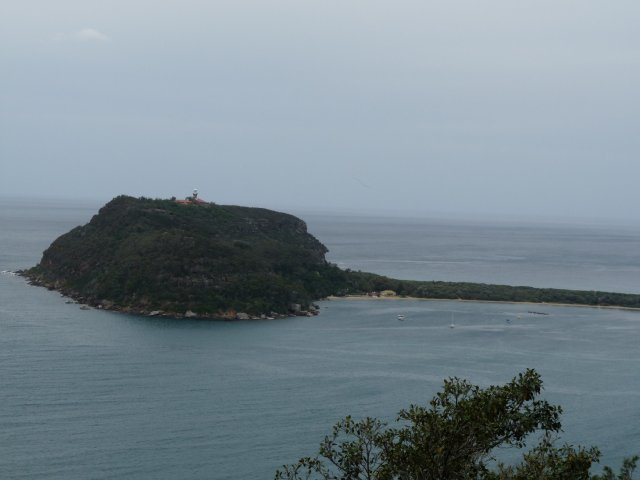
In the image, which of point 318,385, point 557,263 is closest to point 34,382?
point 318,385

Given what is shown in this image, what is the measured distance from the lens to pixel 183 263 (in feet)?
244

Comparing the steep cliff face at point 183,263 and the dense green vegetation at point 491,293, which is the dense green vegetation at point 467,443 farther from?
the dense green vegetation at point 491,293

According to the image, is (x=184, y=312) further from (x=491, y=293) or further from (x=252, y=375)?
(x=491, y=293)

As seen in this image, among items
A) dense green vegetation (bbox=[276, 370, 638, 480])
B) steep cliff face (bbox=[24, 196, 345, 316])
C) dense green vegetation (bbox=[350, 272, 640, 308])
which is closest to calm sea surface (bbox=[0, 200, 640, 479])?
dense green vegetation (bbox=[350, 272, 640, 308])

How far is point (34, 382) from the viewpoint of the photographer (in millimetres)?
43844

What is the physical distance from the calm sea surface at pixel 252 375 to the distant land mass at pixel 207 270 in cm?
326

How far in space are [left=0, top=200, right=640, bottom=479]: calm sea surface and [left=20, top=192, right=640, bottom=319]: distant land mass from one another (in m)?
3.26

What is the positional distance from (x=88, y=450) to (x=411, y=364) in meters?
26.2

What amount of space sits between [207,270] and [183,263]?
239 centimetres

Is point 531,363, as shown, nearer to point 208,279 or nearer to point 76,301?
point 208,279

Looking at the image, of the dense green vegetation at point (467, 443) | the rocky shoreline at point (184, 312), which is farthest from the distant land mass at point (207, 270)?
the dense green vegetation at point (467, 443)

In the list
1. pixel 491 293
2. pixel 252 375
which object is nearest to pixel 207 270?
pixel 252 375

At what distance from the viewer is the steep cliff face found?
237 ft

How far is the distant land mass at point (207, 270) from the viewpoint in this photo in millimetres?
72250
